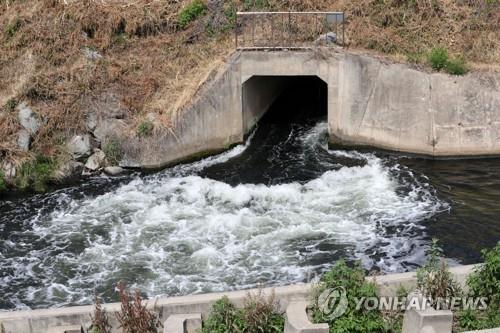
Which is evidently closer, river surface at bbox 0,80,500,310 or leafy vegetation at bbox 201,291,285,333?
leafy vegetation at bbox 201,291,285,333

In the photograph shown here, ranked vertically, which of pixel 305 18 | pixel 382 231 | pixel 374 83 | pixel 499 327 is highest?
pixel 305 18

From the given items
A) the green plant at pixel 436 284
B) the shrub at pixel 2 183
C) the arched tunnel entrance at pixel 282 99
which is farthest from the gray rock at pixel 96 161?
the green plant at pixel 436 284

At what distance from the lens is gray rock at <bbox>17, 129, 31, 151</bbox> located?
18125 millimetres

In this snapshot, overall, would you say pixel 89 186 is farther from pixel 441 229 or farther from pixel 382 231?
pixel 441 229

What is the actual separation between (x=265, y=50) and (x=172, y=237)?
7060 mm

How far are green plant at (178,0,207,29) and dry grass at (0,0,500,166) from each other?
0.21 meters

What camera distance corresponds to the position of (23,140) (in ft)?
59.8

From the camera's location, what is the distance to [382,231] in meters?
14.6

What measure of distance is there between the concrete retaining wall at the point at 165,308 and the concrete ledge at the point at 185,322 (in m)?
0.17

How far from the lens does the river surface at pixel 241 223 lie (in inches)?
514

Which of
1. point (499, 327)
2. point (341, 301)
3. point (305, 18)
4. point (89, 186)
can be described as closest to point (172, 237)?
point (89, 186)

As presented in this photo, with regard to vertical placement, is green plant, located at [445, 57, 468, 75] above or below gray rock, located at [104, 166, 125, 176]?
above

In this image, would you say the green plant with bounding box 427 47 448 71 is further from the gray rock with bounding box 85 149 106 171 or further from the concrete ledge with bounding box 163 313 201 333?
the concrete ledge with bounding box 163 313 201 333
